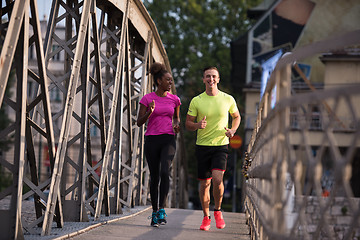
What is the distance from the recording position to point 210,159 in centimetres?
752

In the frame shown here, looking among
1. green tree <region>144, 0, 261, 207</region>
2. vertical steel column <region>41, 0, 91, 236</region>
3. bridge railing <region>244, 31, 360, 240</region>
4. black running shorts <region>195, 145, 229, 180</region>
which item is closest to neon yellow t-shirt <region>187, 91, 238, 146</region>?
black running shorts <region>195, 145, 229, 180</region>

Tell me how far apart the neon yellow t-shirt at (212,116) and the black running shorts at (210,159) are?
5 centimetres

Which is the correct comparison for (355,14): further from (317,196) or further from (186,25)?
(317,196)

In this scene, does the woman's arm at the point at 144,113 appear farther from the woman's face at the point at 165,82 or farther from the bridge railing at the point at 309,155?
the bridge railing at the point at 309,155

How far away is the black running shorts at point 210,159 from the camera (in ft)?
24.2

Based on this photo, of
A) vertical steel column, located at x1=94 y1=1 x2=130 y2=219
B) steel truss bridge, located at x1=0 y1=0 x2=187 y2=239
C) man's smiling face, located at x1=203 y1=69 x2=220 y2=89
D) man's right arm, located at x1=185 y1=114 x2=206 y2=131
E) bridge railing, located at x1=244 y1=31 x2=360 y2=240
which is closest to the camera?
bridge railing, located at x1=244 y1=31 x2=360 y2=240

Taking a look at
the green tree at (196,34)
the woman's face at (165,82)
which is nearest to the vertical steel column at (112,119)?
the woman's face at (165,82)

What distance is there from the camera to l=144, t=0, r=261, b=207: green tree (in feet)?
160

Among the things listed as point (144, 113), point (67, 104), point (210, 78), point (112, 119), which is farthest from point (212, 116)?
point (67, 104)

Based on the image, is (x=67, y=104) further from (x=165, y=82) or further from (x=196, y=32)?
(x=196, y=32)

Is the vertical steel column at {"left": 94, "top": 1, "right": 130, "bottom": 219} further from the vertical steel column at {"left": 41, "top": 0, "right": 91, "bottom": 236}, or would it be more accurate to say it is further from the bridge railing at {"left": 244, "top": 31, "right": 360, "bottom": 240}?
the bridge railing at {"left": 244, "top": 31, "right": 360, "bottom": 240}

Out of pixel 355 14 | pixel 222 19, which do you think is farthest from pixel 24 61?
pixel 222 19

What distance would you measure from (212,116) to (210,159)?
0.47 metres

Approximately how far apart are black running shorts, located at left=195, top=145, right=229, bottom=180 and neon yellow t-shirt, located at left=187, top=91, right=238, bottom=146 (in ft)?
0.18
